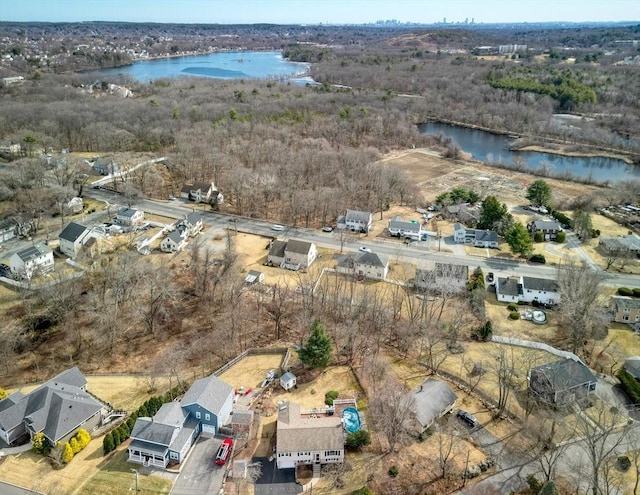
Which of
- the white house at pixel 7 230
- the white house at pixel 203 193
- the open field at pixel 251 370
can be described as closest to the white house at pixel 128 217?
the white house at pixel 203 193

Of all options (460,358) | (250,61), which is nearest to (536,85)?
(460,358)

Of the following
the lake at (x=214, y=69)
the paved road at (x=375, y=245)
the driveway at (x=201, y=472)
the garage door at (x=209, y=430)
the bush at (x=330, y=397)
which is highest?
the lake at (x=214, y=69)

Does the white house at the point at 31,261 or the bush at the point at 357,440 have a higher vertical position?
the white house at the point at 31,261

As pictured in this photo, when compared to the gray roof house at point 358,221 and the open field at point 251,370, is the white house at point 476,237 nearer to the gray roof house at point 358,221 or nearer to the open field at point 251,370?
the gray roof house at point 358,221

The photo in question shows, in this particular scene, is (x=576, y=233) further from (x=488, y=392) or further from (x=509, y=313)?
(x=488, y=392)

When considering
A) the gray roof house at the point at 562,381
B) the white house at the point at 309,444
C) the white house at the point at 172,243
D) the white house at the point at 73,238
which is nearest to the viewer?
the white house at the point at 309,444

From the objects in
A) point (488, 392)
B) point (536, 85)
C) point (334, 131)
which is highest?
point (536, 85)
